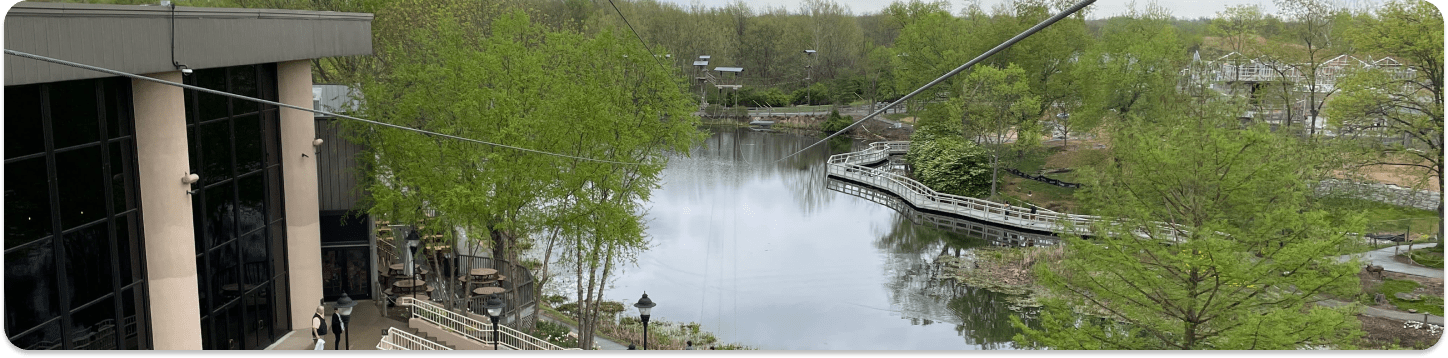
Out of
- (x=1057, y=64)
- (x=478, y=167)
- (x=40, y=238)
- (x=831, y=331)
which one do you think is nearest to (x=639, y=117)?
(x=478, y=167)

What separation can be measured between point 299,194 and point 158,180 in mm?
4029

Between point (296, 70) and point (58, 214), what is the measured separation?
5950 millimetres

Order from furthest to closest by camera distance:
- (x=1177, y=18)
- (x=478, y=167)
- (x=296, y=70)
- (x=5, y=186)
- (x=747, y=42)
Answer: (x=747, y=42), (x=1177, y=18), (x=478, y=167), (x=296, y=70), (x=5, y=186)

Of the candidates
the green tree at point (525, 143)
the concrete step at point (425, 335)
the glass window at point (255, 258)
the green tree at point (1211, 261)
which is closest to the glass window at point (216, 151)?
the glass window at point (255, 258)

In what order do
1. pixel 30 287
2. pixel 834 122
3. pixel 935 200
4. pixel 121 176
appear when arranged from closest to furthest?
pixel 30 287 → pixel 121 176 → pixel 935 200 → pixel 834 122

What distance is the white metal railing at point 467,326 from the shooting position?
16625mm

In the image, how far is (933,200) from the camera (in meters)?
41.2

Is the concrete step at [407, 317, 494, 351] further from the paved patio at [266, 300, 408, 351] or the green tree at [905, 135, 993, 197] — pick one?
the green tree at [905, 135, 993, 197]

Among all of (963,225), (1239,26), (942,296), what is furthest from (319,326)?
(1239,26)

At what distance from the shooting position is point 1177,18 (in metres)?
56.9

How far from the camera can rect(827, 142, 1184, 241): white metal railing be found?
36.7m

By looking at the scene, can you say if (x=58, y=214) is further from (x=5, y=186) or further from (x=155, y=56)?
(x=155, y=56)

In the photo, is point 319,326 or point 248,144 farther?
point 319,326

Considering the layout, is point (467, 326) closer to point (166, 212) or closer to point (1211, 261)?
point (166, 212)
